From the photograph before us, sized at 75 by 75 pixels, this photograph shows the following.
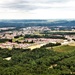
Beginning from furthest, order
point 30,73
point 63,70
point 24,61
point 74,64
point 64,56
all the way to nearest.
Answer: point 64,56 → point 24,61 → point 74,64 → point 63,70 → point 30,73

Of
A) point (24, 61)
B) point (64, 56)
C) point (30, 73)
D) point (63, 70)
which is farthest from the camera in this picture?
point (64, 56)

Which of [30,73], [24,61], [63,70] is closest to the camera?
[30,73]

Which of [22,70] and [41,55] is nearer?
[22,70]

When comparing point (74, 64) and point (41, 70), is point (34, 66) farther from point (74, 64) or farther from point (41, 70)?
point (74, 64)

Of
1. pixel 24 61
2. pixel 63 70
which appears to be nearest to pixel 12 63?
pixel 24 61

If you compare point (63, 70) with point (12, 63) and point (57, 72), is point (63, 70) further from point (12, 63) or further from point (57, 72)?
point (12, 63)

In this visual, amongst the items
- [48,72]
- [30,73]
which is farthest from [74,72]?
[30,73]

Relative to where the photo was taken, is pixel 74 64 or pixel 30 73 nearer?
pixel 30 73

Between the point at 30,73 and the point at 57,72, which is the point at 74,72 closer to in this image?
the point at 57,72
